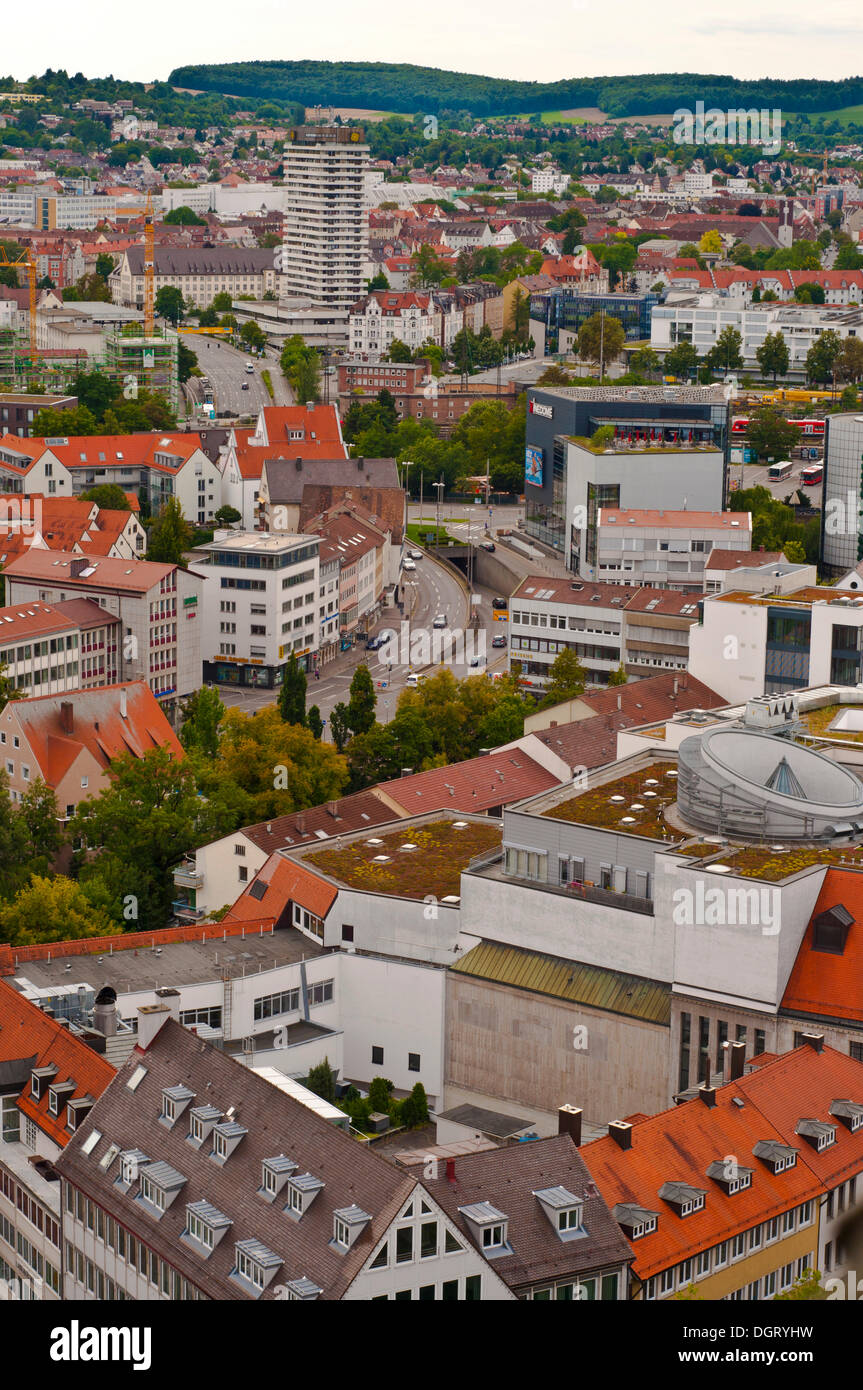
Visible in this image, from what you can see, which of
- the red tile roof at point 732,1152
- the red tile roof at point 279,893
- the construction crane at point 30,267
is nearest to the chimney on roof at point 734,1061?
the red tile roof at point 732,1152

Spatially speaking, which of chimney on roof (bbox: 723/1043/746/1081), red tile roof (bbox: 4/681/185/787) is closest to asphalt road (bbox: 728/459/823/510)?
red tile roof (bbox: 4/681/185/787)

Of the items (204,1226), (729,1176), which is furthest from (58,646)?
(204,1226)

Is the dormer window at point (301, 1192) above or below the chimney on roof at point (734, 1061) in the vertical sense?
above

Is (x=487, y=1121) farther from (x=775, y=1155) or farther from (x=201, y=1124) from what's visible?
(x=201, y=1124)

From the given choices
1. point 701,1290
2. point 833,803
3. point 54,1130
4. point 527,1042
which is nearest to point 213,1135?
point 54,1130

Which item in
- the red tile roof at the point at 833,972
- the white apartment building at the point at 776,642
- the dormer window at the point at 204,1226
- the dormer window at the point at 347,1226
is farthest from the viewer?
the white apartment building at the point at 776,642

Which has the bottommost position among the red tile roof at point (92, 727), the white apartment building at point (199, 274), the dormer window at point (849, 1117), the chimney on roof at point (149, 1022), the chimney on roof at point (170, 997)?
the red tile roof at point (92, 727)

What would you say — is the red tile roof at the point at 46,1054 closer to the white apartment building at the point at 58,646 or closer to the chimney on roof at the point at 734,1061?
the chimney on roof at the point at 734,1061
